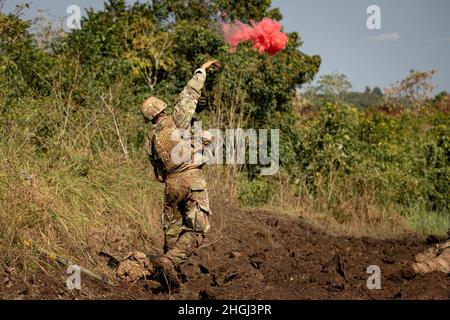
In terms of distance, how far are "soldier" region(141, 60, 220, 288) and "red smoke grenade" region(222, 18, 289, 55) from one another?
781 centimetres

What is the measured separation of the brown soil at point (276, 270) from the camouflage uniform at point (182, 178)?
0.45 meters

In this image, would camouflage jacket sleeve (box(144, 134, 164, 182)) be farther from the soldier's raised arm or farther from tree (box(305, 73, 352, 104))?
tree (box(305, 73, 352, 104))

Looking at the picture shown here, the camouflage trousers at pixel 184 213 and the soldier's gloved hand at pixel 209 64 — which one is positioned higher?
the soldier's gloved hand at pixel 209 64

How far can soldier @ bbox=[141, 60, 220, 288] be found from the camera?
22.7 feet

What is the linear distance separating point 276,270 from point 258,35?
8454mm

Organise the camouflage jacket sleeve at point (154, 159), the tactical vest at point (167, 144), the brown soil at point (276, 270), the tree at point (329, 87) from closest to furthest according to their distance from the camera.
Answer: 1. the brown soil at point (276, 270)
2. the tactical vest at point (167, 144)
3. the camouflage jacket sleeve at point (154, 159)
4. the tree at point (329, 87)

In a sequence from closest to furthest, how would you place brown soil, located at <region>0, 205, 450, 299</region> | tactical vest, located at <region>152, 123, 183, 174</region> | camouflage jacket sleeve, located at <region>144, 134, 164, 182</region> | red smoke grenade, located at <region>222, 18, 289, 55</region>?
brown soil, located at <region>0, 205, 450, 299</region> < tactical vest, located at <region>152, 123, 183, 174</region> < camouflage jacket sleeve, located at <region>144, 134, 164, 182</region> < red smoke grenade, located at <region>222, 18, 289, 55</region>

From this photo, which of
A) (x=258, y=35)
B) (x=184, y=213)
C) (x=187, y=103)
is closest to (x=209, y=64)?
(x=187, y=103)

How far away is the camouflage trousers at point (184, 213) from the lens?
6.95 meters

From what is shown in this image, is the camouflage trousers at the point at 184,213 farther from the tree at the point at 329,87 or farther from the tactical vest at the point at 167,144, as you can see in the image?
the tree at the point at 329,87

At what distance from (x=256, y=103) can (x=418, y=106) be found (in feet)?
50.4

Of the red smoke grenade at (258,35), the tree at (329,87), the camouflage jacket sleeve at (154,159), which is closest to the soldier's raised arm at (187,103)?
the camouflage jacket sleeve at (154,159)

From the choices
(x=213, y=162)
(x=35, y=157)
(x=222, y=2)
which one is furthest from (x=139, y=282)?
(x=222, y=2)

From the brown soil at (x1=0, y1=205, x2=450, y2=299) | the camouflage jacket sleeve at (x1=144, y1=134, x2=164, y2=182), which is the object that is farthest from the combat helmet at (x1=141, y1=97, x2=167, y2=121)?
the brown soil at (x1=0, y1=205, x2=450, y2=299)
